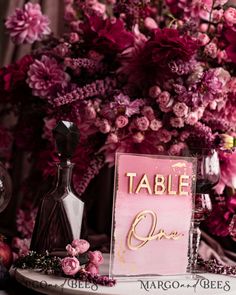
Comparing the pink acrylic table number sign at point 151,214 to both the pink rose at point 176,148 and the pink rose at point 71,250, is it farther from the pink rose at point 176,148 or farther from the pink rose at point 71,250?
the pink rose at point 176,148

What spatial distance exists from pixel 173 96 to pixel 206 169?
19 centimetres

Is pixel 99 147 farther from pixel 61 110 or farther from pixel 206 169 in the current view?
pixel 206 169

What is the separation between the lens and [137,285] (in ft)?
3.09

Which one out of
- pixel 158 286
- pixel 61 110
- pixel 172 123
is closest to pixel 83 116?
pixel 61 110

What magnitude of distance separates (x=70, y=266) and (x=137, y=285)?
11 cm

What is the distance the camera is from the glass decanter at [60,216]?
1056 millimetres

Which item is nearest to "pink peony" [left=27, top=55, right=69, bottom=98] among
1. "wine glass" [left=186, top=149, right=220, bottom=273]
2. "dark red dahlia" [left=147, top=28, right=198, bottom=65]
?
"dark red dahlia" [left=147, top=28, right=198, bottom=65]

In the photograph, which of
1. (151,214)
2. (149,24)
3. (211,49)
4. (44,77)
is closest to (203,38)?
(211,49)

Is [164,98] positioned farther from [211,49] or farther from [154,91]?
[211,49]

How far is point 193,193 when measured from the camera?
103cm

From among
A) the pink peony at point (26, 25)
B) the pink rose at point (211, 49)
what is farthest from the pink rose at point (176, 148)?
the pink peony at point (26, 25)

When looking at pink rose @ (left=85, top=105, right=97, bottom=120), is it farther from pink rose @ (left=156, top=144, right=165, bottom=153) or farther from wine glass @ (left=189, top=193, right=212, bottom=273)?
wine glass @ (left=189, top=193, right=212, bottom=273)

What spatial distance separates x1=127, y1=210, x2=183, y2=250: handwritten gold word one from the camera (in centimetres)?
96

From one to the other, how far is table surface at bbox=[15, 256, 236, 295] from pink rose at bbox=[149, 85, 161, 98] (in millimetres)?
389
